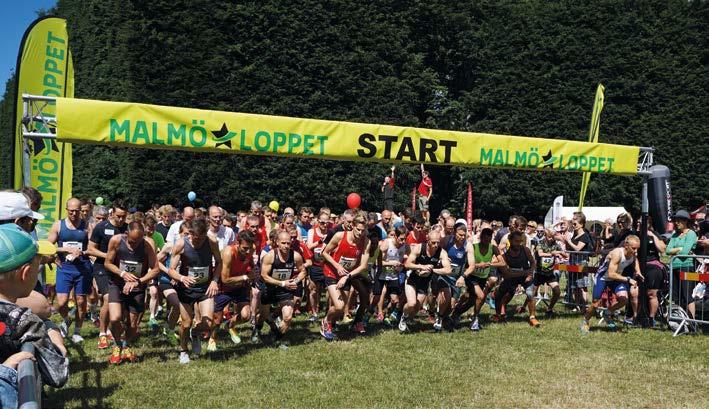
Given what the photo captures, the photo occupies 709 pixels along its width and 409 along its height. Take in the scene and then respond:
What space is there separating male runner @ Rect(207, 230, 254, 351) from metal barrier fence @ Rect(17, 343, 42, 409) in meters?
6.13

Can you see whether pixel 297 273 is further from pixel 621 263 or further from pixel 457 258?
pixel 621 263

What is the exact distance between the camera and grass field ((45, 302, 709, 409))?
6250 mm

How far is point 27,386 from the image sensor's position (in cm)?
213

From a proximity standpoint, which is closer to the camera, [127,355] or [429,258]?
[127,355]

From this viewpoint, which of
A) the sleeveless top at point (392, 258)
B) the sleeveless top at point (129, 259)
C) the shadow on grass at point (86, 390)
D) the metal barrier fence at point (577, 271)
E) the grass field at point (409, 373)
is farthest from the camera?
the metal barrier fence at point (577, 271)

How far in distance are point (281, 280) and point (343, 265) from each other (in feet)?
3.82

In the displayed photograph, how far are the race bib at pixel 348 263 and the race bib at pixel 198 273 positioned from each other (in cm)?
244

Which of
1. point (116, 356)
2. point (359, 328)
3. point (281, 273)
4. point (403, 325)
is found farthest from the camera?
point (403, 325)

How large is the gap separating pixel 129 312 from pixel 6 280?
573 cm

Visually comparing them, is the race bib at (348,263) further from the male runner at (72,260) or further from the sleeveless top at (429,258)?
the male runner at (72,260)

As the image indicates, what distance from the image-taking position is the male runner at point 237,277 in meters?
8.52

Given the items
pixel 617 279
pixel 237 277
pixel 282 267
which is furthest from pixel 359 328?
pixel 617 279

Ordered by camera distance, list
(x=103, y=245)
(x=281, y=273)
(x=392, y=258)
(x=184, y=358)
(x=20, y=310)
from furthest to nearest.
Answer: (x=392, y=258), (x=281, y=273), (x=103, y=245), (x=184, y=358), (x=20, y=310)

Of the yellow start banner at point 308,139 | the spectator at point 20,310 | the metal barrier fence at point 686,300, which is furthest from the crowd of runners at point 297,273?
the spectator at point 20,310
